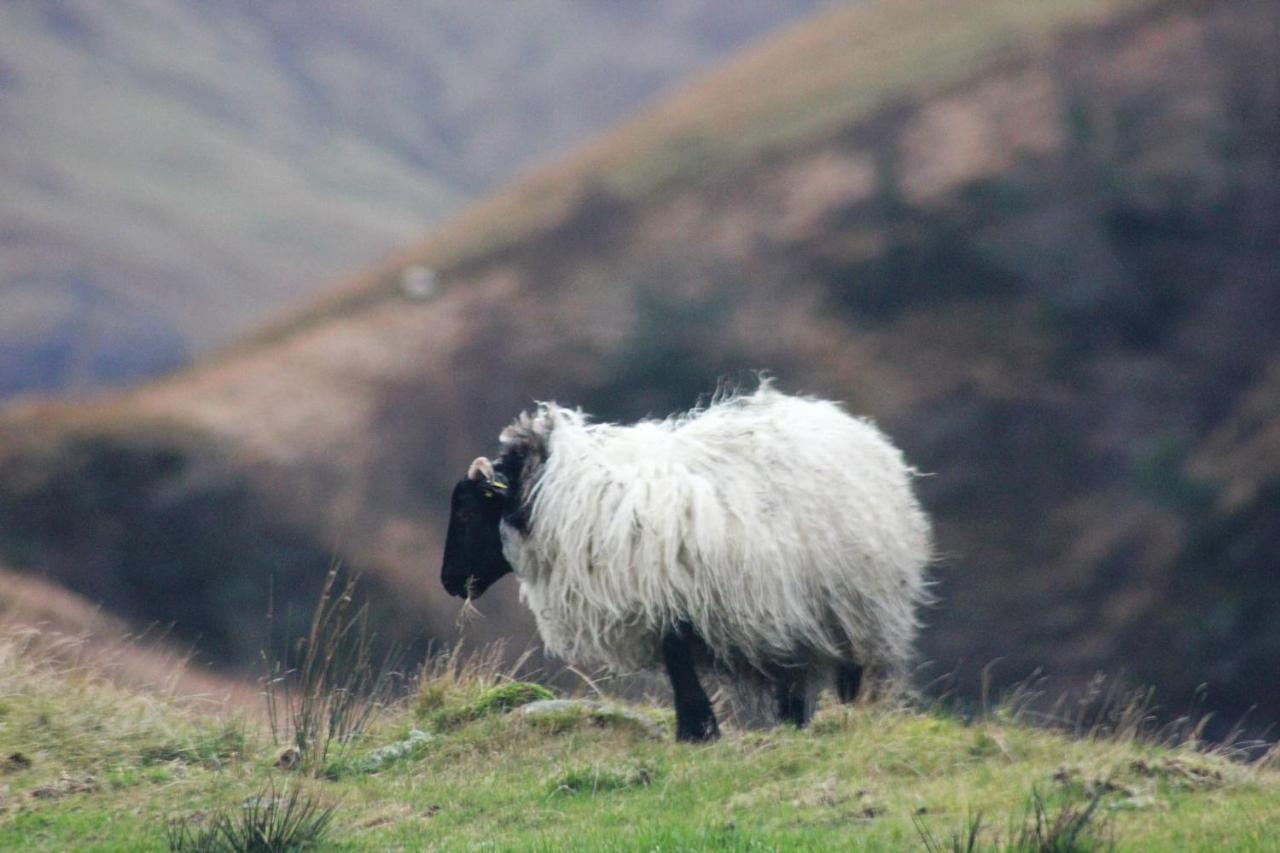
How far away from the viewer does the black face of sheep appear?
12445 mm

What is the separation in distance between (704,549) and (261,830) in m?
3.97

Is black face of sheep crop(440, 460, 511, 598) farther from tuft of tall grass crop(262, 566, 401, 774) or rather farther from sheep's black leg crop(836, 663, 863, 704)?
sheep's black leg crop(836, 663, 863, 704)

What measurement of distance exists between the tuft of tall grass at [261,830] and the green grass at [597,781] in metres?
0.06

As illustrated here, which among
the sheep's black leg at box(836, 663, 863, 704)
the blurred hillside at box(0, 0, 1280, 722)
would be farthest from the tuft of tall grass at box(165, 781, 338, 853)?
the blurred hillside at box(0, 0, 1280, 722)

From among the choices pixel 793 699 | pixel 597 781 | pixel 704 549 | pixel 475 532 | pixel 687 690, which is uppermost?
pixel 475 532

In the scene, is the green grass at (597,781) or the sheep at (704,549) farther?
the sheep at (704,549)

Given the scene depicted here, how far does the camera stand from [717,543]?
37.7ft

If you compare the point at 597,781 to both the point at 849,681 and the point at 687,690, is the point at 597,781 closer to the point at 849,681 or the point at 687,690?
the point at 687,690

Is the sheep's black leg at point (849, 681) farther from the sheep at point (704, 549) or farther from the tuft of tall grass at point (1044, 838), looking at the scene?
the tuft of tall grass at point (1044, 838)

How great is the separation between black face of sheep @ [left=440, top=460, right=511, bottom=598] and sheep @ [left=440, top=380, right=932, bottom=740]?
1 centimetres

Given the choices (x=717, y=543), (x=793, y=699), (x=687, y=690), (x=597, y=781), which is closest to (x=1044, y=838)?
(x=597, y=781)

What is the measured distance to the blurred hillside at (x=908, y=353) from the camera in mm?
44688

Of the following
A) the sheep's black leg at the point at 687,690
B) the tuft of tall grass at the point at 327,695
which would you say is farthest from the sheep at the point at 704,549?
the tuft of tall grass at the point at 327,695

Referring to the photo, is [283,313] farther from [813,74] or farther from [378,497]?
[813,74]
